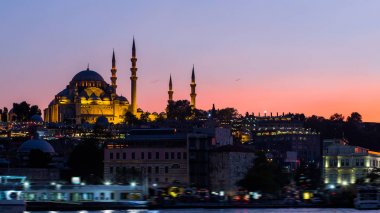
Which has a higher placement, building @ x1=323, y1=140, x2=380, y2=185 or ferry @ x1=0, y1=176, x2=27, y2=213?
building @ x1=323, y1=140, x2=380, y2=185

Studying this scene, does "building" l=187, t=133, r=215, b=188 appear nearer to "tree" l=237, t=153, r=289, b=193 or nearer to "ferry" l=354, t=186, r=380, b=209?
"tree" l=237, t=153, r=289, b=193

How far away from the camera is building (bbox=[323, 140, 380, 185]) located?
11769 centimetres

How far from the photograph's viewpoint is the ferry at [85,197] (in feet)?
240

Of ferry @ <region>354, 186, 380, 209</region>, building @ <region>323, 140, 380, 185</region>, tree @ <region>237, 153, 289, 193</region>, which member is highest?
building @ <region>323, 140, 380, 185</region>

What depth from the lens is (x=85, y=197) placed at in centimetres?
7381

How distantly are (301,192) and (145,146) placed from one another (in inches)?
631

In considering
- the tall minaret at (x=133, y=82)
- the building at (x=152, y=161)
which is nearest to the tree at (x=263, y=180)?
the building at (x=152, y=161)

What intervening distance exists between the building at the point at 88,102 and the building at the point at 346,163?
225 ft

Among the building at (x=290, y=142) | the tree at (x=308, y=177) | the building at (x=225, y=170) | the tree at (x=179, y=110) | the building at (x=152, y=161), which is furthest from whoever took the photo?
the tree at (x=179, y=110)

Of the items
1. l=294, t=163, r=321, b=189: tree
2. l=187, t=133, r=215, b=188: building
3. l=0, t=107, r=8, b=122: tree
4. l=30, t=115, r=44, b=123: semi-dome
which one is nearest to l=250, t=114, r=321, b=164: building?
l=30, t=115, r=44, b=123: semi-dome

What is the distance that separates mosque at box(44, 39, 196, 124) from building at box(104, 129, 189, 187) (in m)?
84.5

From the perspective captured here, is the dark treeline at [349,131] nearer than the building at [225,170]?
No

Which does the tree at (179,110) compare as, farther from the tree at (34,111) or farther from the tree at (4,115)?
the tree at (4,115)

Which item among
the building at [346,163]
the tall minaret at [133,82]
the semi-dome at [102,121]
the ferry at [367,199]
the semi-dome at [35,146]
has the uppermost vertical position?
the tall minaret at [133,82]
